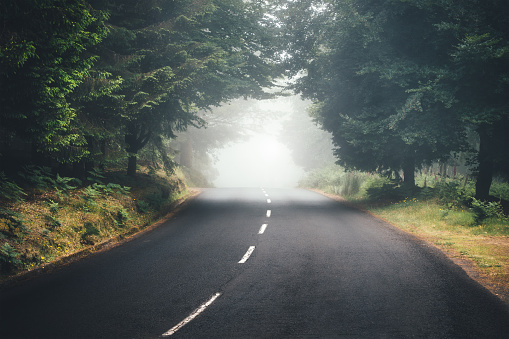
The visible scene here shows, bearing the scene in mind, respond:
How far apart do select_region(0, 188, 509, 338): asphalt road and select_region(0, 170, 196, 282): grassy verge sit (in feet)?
2.09

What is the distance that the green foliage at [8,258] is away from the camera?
6.20 metres

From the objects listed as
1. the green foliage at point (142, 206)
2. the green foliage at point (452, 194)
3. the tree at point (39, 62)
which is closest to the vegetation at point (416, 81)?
the green foliage at point (452, 194)

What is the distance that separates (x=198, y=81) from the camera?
44.7ft

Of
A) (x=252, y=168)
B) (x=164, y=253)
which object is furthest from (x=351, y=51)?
(x=252, y=168)

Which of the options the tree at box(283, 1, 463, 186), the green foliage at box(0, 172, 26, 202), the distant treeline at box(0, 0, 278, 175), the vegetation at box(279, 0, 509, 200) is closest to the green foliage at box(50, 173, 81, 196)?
the distant treeline at box(0, 0, 278, 175)

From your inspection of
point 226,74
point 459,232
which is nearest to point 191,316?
point 459,232

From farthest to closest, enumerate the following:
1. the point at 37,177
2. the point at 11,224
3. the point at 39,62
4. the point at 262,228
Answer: the point at 262,228, the point at 37,177, the point at 39,62, the point at 11,224

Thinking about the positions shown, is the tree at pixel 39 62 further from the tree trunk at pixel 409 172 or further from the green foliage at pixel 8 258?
the tree trunk at pixel 409 172

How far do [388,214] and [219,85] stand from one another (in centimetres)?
936

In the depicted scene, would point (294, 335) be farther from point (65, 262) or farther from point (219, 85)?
point (219, 85)

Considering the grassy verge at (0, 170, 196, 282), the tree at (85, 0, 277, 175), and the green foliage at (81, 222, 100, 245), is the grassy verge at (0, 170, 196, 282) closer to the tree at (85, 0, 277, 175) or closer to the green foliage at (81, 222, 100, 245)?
the green foliage at (81, 222, 100, 245)

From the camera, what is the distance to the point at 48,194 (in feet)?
31.3

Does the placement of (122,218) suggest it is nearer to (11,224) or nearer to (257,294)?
(11,224)

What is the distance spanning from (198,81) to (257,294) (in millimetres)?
9963
